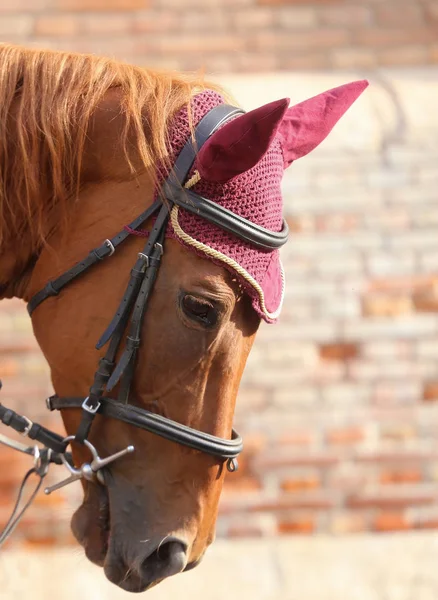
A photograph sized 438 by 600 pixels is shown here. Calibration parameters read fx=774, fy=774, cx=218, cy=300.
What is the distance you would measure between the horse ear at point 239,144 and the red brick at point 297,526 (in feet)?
7.31

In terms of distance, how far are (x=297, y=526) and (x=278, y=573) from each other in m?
0.22

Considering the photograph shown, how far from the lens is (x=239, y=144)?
153cm

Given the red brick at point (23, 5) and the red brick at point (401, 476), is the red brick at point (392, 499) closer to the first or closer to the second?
the red brick at point (401, 476)

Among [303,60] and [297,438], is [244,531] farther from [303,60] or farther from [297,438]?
[303,60]

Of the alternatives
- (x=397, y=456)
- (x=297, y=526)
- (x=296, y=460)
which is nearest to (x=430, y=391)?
(x=397, y=456)

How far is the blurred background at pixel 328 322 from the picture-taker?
3.40 meters

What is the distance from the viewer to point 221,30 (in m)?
3.46

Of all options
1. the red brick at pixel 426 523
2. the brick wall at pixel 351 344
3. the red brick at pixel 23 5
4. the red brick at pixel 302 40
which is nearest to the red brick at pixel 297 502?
the brick wall at pixel 351 344

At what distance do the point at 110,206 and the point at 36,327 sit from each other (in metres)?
0.34

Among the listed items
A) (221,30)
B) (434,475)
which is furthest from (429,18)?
(434,475)

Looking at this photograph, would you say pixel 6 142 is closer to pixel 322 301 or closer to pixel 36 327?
pixel 36 327

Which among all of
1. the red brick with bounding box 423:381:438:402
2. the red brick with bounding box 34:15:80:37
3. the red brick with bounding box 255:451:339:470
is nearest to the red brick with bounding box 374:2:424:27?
the red brick with bounding box 34:15:80:37

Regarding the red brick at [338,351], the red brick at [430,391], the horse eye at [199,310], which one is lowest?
the red brick at [430,391]

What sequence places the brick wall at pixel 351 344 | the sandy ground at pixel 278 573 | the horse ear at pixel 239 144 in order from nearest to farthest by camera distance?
the horse ear at pixel 239 144
the sandy ground at pixel 278 573
the brick wall at pixel 351 344
